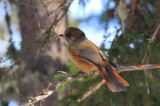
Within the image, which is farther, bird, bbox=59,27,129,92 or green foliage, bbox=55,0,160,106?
green foliage, bbox=55,0,160,106

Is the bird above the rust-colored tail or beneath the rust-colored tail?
above

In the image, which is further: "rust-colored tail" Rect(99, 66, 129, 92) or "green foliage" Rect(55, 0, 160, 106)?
"green foliage" Rect(55, 0, 160, 106)

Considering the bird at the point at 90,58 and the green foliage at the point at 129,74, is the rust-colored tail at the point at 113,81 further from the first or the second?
the green foliage at the point at 129,74

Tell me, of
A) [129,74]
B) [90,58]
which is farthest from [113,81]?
[129,74]

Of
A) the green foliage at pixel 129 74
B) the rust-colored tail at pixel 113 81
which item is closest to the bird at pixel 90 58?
the rust-colored tail at pixel 113 81

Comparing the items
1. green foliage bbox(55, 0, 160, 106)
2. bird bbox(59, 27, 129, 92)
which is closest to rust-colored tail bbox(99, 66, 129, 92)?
bird bbox(59, 27, 129, 92)

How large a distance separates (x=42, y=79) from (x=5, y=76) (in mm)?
1189

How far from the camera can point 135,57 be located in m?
4.41

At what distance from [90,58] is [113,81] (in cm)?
58

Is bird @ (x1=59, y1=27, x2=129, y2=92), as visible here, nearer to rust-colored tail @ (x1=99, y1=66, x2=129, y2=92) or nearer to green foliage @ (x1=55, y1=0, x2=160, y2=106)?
rust-colored tail @ (x1=99, y1=66, x2=129, y2=92)

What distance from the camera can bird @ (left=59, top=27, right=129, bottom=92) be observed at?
3.43 metres

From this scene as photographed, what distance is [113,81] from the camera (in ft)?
11.2

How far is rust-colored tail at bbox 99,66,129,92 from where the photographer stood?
11.0 ft

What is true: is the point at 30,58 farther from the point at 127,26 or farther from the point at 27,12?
the point at 127,26
